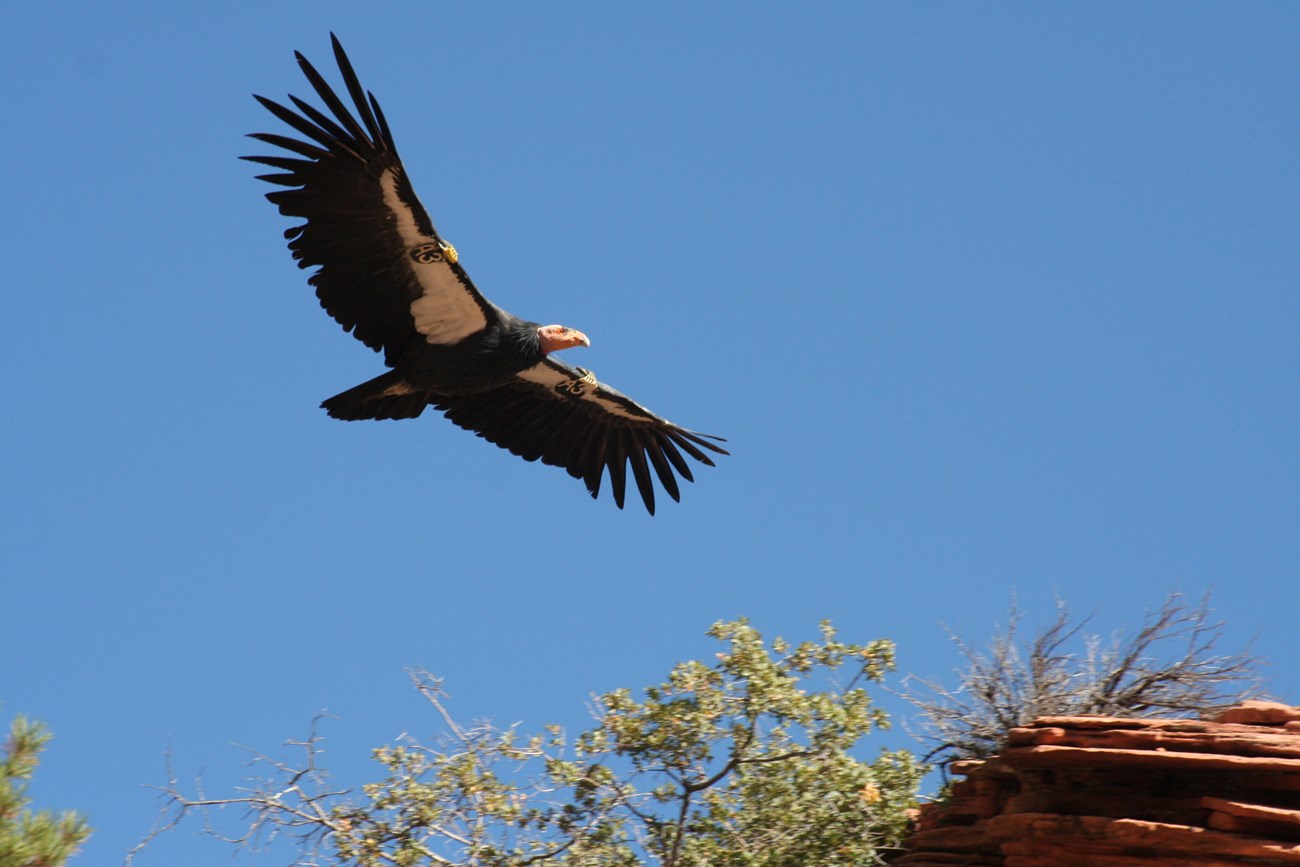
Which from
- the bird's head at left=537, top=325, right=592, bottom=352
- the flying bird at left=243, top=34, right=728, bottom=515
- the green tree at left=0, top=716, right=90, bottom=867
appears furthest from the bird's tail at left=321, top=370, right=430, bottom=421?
the green tree at left=0, top=716, right=90, bottom=867

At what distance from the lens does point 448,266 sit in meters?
10.2

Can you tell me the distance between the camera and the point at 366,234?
9883mm

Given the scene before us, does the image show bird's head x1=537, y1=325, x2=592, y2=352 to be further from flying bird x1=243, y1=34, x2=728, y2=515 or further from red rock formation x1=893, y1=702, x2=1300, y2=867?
red rock formation x1=893, y1=702, x2=1300, y2=867

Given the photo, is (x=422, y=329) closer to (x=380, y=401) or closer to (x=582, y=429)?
(x=380, y=401)

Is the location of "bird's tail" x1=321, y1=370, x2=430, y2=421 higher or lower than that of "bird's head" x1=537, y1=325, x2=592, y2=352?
lower

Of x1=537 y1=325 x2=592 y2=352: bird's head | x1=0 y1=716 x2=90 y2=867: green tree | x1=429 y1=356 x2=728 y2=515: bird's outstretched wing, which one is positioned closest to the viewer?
x1=0 y1=716 x2=90 y2=867: green tree

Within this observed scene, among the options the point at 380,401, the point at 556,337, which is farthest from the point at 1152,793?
the point at 380,401

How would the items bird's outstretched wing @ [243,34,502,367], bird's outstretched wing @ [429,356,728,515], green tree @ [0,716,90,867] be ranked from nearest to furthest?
1. green tree @ [0,716,90,867]
2. bird's outstretched wing @ [243,34,502,367]
3. bird's outstretched wing @ [429,356,728,515]

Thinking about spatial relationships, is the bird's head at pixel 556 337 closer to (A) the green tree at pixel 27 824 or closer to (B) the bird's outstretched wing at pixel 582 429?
(B) the bird's outstretched wing at pixel 582 429

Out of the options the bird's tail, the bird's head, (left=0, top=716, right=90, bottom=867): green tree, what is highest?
the bird's head

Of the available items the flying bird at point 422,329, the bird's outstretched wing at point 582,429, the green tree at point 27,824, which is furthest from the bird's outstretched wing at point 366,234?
the green tree at point 27,824

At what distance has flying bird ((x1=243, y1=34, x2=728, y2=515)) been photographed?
9.41 meters

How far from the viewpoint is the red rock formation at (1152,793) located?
7.43 metres

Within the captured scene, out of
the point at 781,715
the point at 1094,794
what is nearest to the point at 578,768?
the point at 781,715
